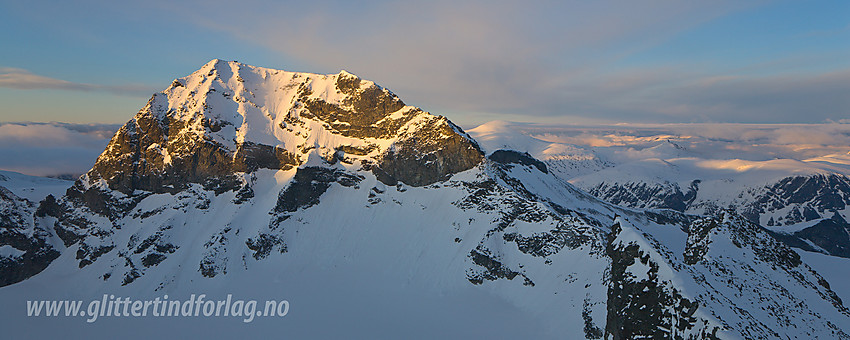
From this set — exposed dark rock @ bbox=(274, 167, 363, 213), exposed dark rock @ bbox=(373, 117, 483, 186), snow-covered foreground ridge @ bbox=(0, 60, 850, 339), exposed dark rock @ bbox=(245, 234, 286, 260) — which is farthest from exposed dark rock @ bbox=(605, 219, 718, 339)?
exposed dark rock @ bbox=(274, 167, 363, 213)

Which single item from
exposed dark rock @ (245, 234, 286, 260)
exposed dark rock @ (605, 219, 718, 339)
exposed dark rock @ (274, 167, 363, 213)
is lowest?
exposed dark rock @ (245, 234, 286, 260)

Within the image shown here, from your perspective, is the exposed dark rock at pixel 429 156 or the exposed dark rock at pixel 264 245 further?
the exposed dark rock at pixel 429 156

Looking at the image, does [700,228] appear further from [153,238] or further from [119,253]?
[119,253]

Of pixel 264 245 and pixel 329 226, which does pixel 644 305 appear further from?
pixel 264 245

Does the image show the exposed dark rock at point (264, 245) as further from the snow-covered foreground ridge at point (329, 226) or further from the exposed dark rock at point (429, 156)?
the exposed dark rock at point (429, 156)

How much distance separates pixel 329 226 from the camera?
154250 millimetres

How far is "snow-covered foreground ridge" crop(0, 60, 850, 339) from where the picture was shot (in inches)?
4131

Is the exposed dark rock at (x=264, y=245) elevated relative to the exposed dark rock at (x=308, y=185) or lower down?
lower down

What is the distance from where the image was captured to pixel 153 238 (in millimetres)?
150250

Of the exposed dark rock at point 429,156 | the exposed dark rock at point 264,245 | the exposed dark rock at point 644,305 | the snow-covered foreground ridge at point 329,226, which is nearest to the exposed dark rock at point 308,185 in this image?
the snow-covered foreground ridge at point 329,226

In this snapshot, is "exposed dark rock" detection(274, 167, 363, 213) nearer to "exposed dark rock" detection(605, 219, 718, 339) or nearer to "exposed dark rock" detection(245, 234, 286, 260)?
"exposed dark rock" detection(245, 234, 286, 260)

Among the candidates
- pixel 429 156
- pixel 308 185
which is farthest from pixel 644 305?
pixel 308 185

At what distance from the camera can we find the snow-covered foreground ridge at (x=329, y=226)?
344 ft

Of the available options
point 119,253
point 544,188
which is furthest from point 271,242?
point 544,188
